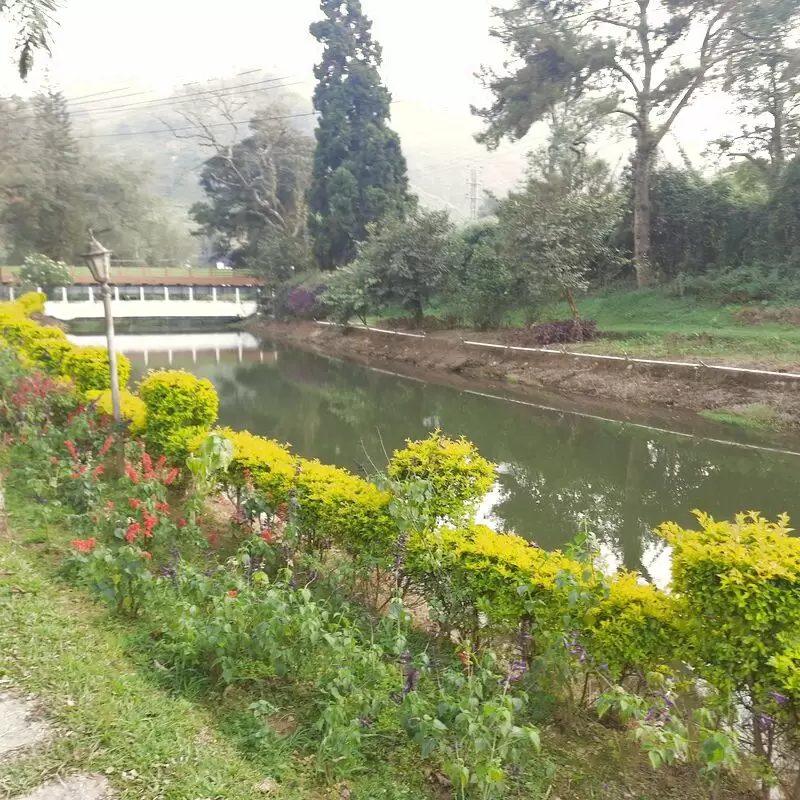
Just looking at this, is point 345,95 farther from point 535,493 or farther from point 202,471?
point 202,471

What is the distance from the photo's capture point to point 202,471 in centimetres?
354

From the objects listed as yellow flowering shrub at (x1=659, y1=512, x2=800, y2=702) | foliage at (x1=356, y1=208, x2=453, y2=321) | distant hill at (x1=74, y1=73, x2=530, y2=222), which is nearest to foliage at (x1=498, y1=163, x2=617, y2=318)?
foliage at (x1=356, y1=208, x2=453, y2=321)

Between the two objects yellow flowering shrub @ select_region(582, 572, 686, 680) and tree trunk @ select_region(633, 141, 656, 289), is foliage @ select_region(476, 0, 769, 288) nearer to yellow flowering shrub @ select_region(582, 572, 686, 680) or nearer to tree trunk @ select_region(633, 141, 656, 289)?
tree trunk @ select_region(633, 141, 656, 289)

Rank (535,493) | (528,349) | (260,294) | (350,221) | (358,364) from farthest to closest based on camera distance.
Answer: (260,294) < (350,221) < (358,364) < (528,349) < (535,493)

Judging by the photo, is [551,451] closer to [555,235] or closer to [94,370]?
[94,370]

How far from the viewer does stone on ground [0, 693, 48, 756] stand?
7.46 ft

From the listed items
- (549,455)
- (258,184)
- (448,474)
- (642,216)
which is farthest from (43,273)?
(448,474)

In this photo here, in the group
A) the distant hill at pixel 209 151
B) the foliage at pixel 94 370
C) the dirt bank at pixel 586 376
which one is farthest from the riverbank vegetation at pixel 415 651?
the distant hill at pixel 209 151

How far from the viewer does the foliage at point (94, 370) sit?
25.8ft

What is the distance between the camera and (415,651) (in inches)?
144

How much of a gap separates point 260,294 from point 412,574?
3336 cm

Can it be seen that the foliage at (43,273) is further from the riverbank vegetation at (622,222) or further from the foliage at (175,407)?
the foliage at (175,407)

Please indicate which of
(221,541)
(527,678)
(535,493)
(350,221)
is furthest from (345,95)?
(527,678)

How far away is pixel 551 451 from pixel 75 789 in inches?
351
